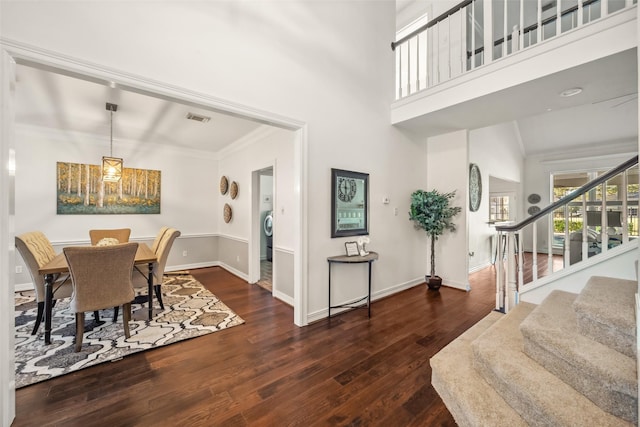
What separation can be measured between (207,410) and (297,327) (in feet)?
4.18

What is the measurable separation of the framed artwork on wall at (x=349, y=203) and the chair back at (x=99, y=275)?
217 centimetres

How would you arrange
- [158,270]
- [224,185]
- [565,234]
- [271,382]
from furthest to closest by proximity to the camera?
[224,185]
[158,270]
[565,234]
[271,382]

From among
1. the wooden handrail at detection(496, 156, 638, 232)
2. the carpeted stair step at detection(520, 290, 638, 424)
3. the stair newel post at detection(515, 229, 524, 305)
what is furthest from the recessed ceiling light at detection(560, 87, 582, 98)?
the carpeted stair step at detection(520, 290, 638, 424)

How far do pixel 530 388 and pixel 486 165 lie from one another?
18.3 feet

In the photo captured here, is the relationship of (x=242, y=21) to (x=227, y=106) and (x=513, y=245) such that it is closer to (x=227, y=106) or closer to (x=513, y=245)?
(x=227, y=106)

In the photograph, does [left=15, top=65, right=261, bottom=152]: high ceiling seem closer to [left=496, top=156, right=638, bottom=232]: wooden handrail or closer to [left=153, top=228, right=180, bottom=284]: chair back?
[left=153, top=228, right=180, bottom=284]: chair back

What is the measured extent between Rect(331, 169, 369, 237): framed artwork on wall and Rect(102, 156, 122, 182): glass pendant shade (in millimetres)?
3065

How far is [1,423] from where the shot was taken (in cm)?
146

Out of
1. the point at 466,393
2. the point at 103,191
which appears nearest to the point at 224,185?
the point at 103,191

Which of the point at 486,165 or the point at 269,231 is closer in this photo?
the point at 486,165

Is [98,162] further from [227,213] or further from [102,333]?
[102,333]

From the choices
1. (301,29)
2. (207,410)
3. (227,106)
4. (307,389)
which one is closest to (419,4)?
(301,29)

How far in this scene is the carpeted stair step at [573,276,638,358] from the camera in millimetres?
1412

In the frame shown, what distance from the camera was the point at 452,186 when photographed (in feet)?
13.9
